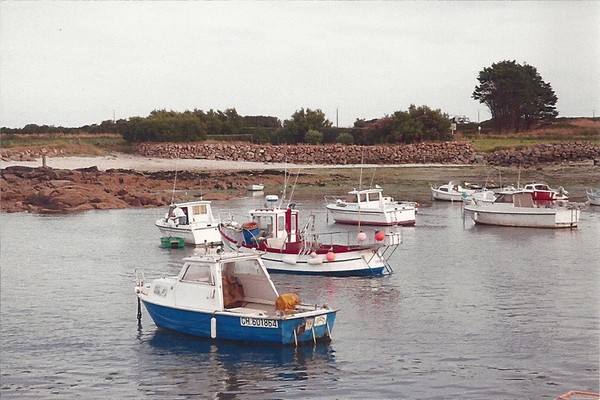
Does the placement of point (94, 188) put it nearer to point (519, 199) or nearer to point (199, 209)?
point (199, 209)

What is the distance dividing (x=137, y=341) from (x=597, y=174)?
67.6 metres

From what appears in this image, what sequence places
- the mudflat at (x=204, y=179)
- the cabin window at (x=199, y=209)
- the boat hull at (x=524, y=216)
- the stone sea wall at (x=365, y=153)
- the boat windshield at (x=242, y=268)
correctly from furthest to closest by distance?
the stone sea wall at (x=365, y=153)
the mudflat at (x=204, y=179)
the boat hull at (x=524, y=216)
the cabin window at (x=199, y=209)
the boat windshield at (x=242, y=268)

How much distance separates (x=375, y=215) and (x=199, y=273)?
27.9m

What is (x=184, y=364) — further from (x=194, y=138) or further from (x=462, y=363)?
(x=194, y=138)

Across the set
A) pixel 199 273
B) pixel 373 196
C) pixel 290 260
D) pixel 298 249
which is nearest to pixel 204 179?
pixel 373 196

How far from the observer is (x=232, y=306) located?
23.5m

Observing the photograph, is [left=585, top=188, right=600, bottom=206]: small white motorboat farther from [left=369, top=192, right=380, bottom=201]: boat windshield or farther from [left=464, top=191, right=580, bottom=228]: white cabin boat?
[left=369, top=192, right=380, bottom=201]: boat windshield

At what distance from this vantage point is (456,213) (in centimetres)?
5847

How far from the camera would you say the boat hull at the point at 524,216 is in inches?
1913

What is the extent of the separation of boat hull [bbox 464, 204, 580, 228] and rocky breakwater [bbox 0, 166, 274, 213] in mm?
21040

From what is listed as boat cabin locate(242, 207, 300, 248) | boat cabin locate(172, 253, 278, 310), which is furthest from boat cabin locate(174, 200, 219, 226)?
boat cabin locate(172, 253, 278, 310)

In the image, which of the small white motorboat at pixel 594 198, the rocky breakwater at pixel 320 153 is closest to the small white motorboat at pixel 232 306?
the small white motorboat at pixel 594 198

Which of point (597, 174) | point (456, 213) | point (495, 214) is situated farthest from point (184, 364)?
point (597, 174)

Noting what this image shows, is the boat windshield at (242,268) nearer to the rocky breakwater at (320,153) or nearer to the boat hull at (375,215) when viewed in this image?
the boat hull at (375,215)
